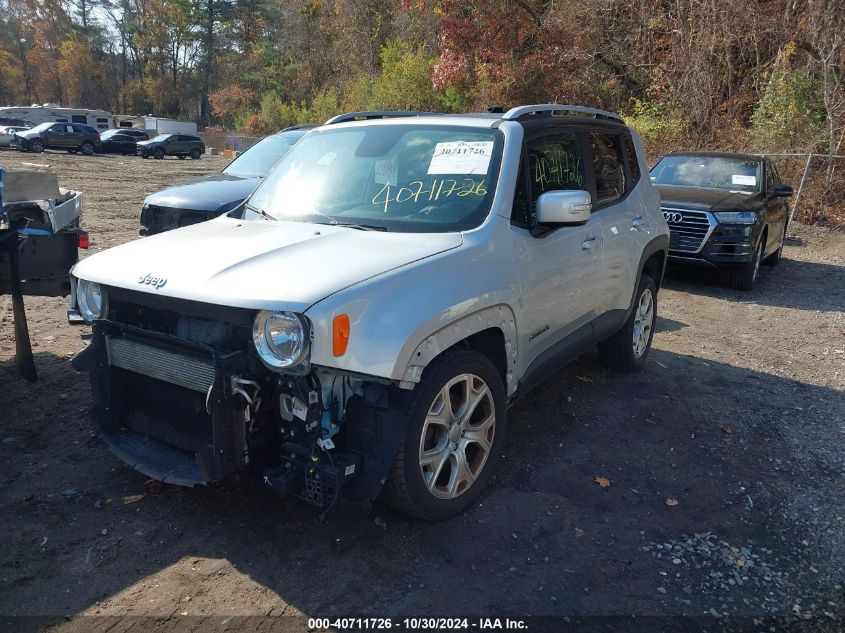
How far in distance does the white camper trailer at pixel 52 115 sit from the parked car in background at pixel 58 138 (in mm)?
4403

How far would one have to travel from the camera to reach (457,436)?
3.34 m

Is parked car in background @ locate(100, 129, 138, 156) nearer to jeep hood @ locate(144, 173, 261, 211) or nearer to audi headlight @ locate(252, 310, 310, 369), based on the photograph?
jeep hood @ locate(144, 173, 261, 211)

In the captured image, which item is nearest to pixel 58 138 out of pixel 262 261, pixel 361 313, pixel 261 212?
pixel 261 212


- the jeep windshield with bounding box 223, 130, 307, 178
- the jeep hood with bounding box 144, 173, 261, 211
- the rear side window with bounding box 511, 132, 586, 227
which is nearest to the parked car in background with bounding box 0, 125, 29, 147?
the jeep windshield with bounding box 223, 130, 307, 178

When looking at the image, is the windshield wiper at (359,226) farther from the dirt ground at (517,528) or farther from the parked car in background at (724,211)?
the parked car in background at (724,211)

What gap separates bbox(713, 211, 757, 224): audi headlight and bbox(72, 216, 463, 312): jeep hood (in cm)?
695

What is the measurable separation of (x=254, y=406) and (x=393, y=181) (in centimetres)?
166

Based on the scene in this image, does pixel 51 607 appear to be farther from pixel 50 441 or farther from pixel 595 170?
pixel 595 170

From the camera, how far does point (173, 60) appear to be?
69.1 metres

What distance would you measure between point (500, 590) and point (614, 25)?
20735 mm

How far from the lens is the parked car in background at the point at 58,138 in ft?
111

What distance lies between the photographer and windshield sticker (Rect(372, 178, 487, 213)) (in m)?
3.71

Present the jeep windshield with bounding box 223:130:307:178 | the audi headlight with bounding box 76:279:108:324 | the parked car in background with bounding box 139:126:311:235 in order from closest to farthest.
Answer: the audi headlight with bounding box 76:279:108:324 → the parked car in background with bounding box 139:126:311:235 → the jeep windshield with bounding box 223:130:307:178

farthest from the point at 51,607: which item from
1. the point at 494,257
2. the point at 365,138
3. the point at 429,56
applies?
the point at 429,56
